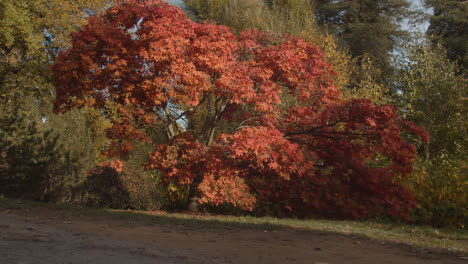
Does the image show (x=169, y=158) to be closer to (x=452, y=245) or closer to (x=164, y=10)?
(x=164, y=10)

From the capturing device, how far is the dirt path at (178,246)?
366cm

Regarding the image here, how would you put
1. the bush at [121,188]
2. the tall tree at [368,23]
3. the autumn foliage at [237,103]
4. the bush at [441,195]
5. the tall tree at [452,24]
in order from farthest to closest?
the tall tree at [368,23], the tall tree at [452,24], the bush at [121,188], the bush at [441,195], the autumn foliage at [237,103]

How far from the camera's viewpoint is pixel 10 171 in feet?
35.4

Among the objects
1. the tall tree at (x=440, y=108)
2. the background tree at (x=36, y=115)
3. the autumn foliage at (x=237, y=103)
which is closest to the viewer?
the autumn foliage at (x=237, y=103)

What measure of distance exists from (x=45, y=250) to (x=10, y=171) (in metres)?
8.37

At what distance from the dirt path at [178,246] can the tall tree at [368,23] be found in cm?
2017

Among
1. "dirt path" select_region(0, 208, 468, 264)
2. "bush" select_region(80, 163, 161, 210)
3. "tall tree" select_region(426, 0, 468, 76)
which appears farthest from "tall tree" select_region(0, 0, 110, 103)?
"tall tree" select_region(426, 0, 468, 76)

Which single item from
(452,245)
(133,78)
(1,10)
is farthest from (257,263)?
(1,10)

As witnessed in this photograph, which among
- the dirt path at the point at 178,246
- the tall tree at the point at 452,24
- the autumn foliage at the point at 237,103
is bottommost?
the dirt path at the point at 178,246

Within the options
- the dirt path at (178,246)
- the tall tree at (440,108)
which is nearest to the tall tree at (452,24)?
the tall tree at (440,108)

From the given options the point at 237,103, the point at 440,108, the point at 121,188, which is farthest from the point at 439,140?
the point at 121,188

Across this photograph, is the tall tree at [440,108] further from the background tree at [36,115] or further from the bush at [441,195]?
the background tree at [36,115]

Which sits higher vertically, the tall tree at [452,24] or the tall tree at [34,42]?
the tall tree at [452,24]

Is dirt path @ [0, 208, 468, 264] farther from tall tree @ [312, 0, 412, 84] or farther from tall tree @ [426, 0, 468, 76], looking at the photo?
tall tree @ [426, 0, 468, 76]
